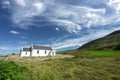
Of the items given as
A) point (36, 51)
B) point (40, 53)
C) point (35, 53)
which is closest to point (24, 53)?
point (35, 53)

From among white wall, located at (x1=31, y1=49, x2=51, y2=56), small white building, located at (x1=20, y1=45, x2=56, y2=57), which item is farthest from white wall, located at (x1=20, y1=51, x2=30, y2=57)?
white wall, located at (x1=31, y1=49, x2=51, y2=56)

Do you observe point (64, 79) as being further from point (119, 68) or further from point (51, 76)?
point (119, 68)

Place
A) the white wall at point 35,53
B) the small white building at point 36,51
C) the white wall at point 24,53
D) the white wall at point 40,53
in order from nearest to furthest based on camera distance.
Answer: the white wall at point 24,53 → the white wall at point 35,53 → the small white building at point 36,51 → the white wall at point 40,53

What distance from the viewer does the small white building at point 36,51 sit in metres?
92.0

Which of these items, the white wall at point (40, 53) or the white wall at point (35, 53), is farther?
the white wall at point (40, 53)

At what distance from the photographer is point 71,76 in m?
31.5

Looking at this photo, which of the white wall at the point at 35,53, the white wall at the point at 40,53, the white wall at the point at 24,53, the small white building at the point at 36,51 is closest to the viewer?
the white wall at the point at 24,53

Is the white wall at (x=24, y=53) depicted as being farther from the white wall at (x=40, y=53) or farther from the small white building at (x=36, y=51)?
the white wall at (x=40, y=53)

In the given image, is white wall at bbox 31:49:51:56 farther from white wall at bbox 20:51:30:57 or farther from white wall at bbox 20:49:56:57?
white wall at bbox 20:51:30:57

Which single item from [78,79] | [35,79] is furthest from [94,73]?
[35,79]

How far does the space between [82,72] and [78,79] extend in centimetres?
404

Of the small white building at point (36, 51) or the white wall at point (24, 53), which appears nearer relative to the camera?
the white wall at point (24, 53)

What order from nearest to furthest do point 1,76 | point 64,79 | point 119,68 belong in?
point 1,76, point 64,79, point 119,68

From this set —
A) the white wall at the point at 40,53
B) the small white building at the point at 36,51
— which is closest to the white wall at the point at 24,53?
the small white building at the point at 36,51
